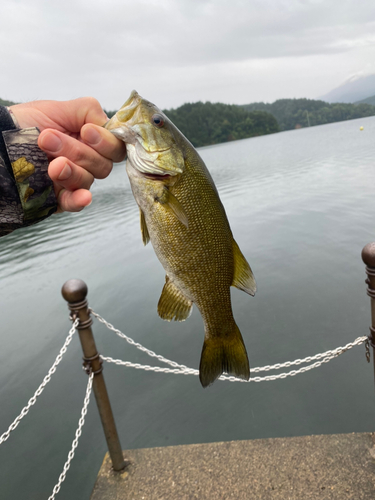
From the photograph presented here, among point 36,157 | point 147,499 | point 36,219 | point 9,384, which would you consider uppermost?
point 36,157

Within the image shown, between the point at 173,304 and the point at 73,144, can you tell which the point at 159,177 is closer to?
the point at 73,144

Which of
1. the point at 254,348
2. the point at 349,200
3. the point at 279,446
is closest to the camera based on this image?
the point at 279,446

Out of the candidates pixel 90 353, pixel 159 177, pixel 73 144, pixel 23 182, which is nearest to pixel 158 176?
pixel 159 177

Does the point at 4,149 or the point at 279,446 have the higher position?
the point at 4,149

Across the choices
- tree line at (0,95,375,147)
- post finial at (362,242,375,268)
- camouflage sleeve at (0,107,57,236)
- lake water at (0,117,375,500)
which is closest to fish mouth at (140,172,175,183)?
camouflage sleeve at (0,107,57,236)

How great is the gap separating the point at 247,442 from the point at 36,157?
3.07m

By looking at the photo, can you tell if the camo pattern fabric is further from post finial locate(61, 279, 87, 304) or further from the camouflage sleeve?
post finial locate(61, 279, 87, 304)

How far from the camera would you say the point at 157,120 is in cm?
156

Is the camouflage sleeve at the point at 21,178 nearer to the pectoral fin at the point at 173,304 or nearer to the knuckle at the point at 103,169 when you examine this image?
the knuckle at the point at 103,169

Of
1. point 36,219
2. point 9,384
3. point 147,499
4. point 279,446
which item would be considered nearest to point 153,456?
point 147,499

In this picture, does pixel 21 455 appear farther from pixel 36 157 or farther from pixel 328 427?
pixel 36 157

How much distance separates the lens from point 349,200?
12898mm

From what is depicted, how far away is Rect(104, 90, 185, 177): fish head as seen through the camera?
60.3 inches

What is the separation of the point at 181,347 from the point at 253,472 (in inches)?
128
